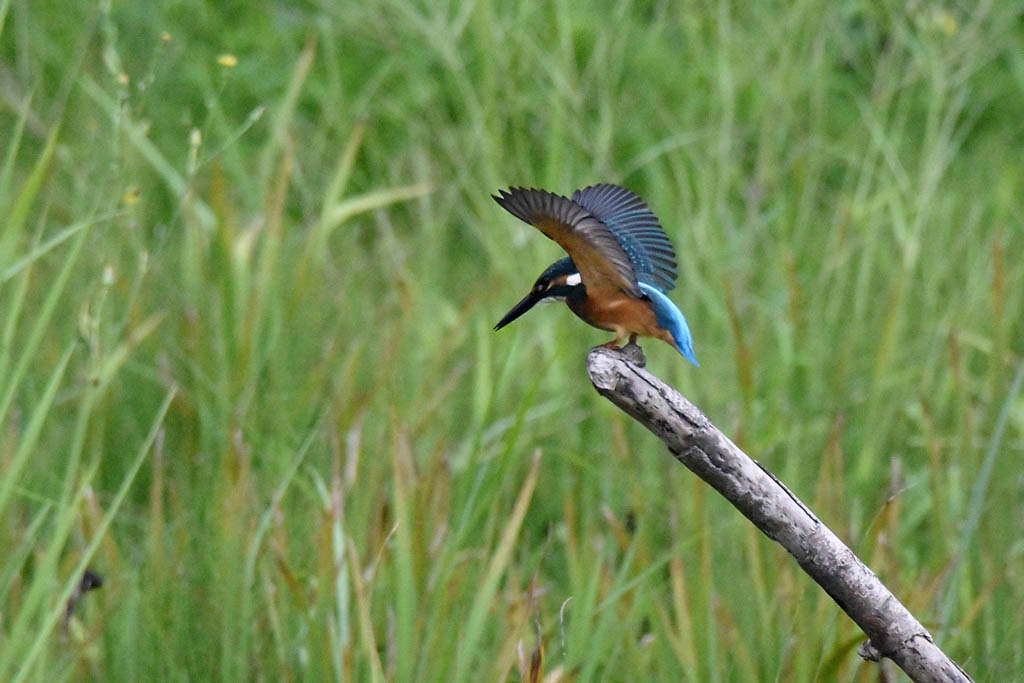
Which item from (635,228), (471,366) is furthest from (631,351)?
(471,366)

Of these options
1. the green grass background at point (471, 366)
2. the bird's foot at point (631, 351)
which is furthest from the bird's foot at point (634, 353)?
the green grass background at point (471, 366)

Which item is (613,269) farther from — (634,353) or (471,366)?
(471,366)

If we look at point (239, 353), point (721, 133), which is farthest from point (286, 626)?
point (721, 133)

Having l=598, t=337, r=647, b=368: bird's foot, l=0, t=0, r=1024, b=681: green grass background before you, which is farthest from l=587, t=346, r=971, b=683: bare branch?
l=0, t=0, r=1024, b=681: green grass background

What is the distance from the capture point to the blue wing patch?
3.22ft

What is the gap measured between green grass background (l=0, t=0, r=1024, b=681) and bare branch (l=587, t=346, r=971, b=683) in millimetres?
303

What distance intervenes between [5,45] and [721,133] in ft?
8.52

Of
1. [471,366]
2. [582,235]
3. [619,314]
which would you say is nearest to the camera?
[582,235]

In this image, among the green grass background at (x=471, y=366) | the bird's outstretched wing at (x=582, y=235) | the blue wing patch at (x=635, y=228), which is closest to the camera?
the bird's outstretched wing at (x=582, y=235)

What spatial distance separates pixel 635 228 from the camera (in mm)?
1010

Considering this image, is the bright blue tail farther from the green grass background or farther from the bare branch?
the green grass background

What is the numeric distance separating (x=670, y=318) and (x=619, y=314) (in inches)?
2.1

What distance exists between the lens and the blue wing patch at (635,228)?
98cm

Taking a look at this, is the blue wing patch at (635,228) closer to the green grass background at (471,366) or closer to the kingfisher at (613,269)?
the kingfisher at (613,269)
